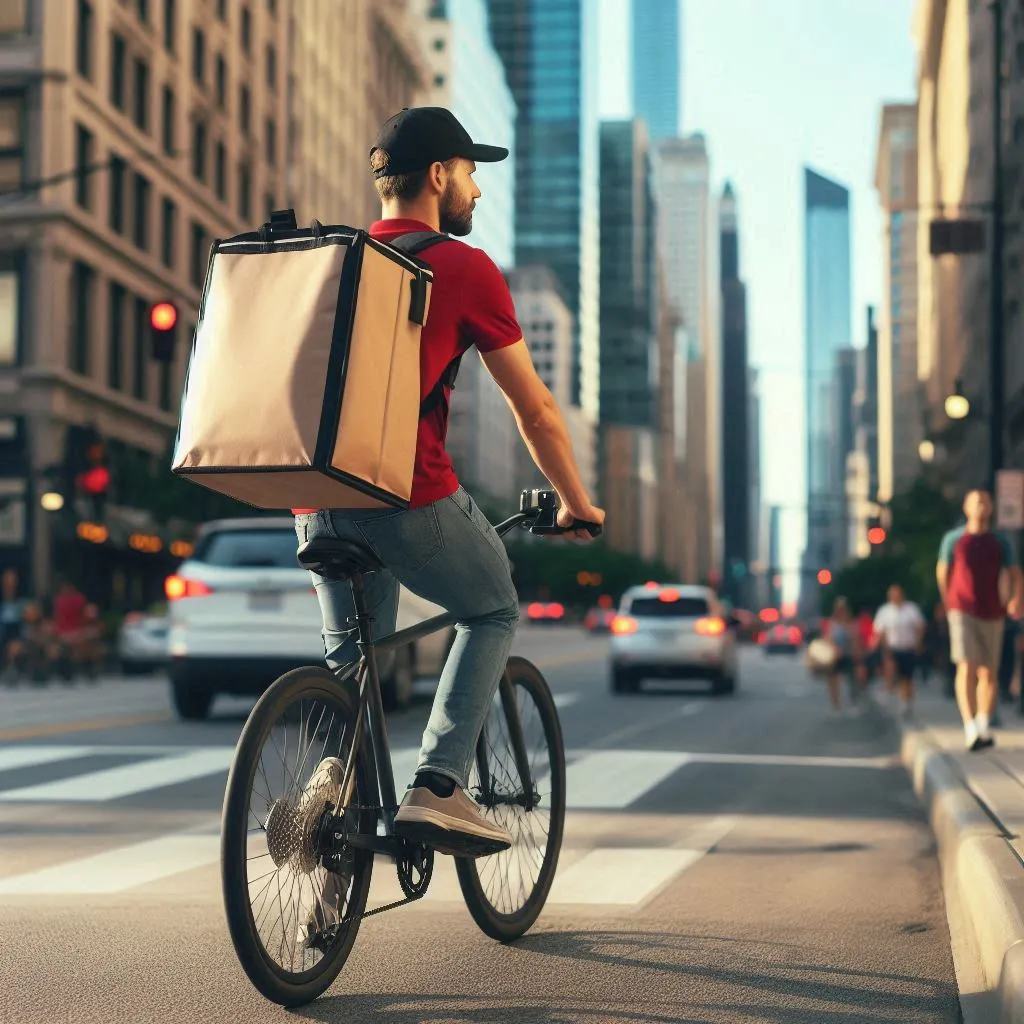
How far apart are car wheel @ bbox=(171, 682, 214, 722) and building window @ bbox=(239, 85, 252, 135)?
48.2 m

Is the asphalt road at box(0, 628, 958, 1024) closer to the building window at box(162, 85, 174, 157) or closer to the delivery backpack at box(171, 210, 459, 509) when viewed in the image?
the delivery backpack at box(171, 210, 459, 509)

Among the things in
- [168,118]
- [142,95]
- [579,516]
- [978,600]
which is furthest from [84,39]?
[579,516]

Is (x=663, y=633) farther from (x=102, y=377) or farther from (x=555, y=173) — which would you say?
(x=555, y=173)

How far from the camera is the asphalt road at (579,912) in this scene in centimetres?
453

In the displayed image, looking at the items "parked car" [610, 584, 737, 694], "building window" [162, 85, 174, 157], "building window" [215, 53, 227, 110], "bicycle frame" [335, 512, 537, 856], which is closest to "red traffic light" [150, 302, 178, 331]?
"parked car" [610, 584, 737, 694]

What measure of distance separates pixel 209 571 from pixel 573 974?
10.8m

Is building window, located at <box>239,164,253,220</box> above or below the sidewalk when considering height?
above

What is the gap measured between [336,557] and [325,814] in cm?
63

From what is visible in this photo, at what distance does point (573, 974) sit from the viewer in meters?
4.88

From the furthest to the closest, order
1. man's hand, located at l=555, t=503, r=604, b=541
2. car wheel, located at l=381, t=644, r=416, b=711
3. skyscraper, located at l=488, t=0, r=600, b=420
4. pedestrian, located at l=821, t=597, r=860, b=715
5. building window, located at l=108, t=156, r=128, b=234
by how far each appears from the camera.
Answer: skyscraper, located at l=488, t=0, r=600, b=420 < building window, located at l=108, t=156, r=128, b=234 < pedestrian, located at l=821, t=597, r=860, b=715 < car wheel, located at l=381, t=644, r=416, b=711 < man's hand, located at l=555, t=503, r=604, b=541

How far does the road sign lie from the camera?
20.1 meters

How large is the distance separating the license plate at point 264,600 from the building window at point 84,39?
32371mm

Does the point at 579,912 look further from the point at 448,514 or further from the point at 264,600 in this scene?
the point at 264,600

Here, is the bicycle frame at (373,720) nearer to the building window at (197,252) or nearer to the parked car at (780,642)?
the building window at (197,252)
